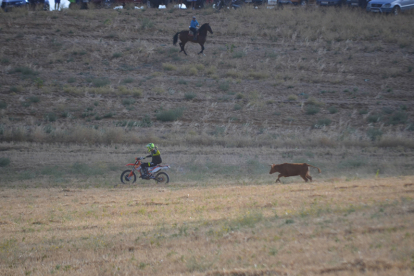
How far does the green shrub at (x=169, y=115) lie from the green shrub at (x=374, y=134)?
11445mm

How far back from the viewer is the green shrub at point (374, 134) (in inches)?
819

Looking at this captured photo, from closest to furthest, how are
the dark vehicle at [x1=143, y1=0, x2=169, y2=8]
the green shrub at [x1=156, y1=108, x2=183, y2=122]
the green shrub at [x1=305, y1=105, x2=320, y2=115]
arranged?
1. the green shrub at [x1=156, y1=108, x2=183, y2=122]
2. the green shrub at [x1=305, y1=105, x2=320, y2=115]
3. the dark vehicle at [x1=143, y1=0, x2=169, y2=8]

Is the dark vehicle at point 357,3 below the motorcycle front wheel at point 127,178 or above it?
above

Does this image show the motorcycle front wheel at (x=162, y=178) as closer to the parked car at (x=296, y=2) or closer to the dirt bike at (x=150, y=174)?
the dirt bike at (x=150, y=174)

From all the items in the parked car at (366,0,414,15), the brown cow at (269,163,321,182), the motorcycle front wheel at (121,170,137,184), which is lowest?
the motorcycle front wheel at (121,170,137,184)

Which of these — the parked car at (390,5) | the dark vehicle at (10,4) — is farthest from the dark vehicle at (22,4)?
the parked car at (390,5)

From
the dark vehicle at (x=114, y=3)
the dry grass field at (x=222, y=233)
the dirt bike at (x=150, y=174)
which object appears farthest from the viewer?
the dark vehicle at (x=114, y=3)

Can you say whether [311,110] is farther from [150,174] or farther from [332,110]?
[150,174]

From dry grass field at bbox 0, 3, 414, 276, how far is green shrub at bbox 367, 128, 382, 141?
115 mm

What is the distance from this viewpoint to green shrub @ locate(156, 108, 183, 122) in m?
24.3

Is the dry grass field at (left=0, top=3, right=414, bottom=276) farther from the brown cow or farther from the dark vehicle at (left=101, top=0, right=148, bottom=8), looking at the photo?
the dark vehicle at (left=101, top=0, right=148, bottom=8)

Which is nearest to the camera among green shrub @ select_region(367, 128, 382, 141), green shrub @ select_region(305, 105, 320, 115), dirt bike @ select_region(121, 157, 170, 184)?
dirt bike @ select_region(121, 157, 170, 184)

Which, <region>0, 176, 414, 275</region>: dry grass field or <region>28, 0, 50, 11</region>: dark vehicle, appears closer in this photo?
<region>0, 176, 414, 275</region>: dry grass field

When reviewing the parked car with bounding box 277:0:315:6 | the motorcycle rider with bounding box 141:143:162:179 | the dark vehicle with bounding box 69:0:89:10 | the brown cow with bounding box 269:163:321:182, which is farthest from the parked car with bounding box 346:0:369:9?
the motorcycle rider with bounding box 141:143:162:179
